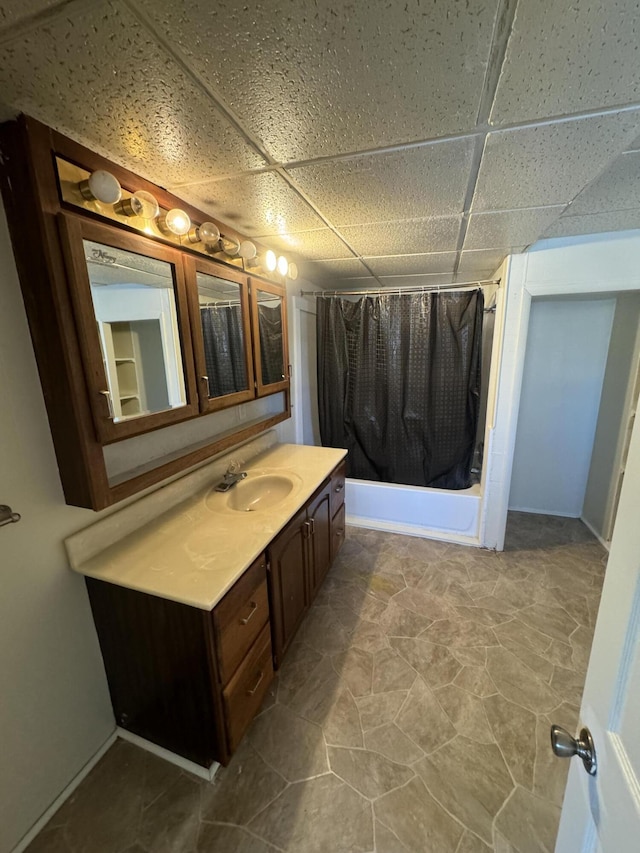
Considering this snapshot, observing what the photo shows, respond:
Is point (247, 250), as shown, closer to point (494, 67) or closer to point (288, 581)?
point (494, 67)

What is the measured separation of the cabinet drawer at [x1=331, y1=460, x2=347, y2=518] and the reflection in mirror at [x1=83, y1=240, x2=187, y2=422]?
1.10 m

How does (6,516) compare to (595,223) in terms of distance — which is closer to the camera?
(6,516)

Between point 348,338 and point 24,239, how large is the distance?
2341 millimetres

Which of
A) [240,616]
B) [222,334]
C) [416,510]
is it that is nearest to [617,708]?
[240,616]

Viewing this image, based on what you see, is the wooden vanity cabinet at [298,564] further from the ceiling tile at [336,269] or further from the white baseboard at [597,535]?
the white baseboard at [597,535]

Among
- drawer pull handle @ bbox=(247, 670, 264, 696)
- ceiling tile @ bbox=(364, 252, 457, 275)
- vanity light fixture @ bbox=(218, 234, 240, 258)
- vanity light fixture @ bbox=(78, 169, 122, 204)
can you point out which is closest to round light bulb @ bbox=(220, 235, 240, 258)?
vanity light fixture @ bbox=(218, 234, 240, 258)

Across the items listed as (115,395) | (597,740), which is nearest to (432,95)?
(115,395)

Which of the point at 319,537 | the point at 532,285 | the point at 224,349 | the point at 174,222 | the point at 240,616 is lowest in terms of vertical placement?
the point at 319,537

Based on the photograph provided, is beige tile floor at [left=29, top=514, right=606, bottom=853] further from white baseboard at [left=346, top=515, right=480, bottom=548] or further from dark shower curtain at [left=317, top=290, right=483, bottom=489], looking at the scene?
dark shower curtain at [left=317, top=290, right=483, bottom=489]

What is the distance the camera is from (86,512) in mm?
1212

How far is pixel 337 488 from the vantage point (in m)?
2.24

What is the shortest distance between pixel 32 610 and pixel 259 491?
107 cm

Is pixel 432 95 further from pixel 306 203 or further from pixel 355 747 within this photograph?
pixel 355 747

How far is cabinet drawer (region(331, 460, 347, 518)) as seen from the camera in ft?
7.06
